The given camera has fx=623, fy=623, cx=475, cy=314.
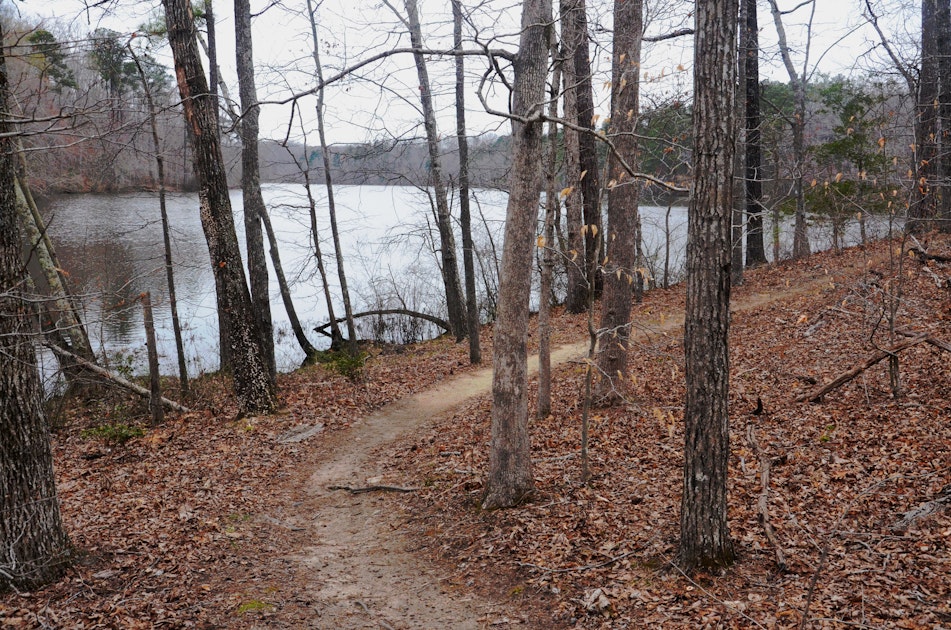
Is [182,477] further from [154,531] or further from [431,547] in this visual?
[431,547]

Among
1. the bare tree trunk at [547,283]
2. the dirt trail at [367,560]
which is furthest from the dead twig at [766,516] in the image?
the bare tree trunk at [547,283]

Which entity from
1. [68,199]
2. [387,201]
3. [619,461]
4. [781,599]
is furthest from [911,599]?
[387,201]

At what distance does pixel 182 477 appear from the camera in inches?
321

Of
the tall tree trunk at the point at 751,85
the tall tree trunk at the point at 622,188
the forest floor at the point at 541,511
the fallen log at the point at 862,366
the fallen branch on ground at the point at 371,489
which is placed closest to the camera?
the forest floor at the point at 541,511

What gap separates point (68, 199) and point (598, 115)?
27792 mm

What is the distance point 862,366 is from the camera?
7297 millimetres

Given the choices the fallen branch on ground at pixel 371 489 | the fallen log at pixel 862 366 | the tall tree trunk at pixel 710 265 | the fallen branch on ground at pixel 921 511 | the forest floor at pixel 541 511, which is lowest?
the fallen branch on ground at pixel 371 489

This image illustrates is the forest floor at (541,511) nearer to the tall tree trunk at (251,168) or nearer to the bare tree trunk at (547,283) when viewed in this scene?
the bare tree trunk at (547,283)

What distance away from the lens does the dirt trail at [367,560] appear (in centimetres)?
509

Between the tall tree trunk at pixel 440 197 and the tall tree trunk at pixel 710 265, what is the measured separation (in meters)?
7.12

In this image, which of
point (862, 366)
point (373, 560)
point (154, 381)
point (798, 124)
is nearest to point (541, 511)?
point (373, 560)

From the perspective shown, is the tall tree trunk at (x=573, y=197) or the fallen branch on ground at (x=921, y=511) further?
the tall tree trunk at (x=573, y=197)

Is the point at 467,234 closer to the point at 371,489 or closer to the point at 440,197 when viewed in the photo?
the point at 440,197

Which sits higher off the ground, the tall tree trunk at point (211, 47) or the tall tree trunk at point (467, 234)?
the tall tree trunk at point (211, 47)
